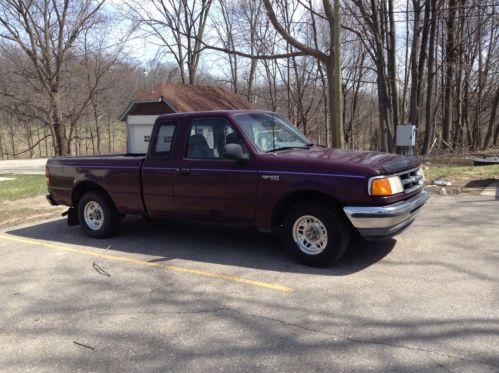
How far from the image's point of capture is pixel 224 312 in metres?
4.15

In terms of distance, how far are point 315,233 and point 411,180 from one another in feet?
4.42

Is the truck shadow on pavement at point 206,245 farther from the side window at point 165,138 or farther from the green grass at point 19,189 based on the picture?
the green grass at point 19,189

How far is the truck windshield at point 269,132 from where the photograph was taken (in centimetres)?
573

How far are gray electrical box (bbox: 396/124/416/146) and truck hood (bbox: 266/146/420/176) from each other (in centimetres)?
972

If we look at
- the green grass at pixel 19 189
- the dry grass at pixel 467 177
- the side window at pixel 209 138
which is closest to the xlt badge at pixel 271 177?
the side window at pixel 209 138

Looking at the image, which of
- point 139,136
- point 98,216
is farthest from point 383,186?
point 139,136

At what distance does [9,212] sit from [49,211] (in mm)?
892

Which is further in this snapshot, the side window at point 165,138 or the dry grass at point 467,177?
the dry grass at point 467,177

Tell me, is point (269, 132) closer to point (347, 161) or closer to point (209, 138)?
point (209, 138)

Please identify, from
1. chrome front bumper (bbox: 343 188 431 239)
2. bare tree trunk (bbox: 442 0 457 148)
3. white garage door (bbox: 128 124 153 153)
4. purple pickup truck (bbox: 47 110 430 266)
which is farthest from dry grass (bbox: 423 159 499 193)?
white garage door (bbox: 128 124 153 153)

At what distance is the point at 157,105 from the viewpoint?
23453mm

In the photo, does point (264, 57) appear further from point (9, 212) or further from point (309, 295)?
point (309, 295)

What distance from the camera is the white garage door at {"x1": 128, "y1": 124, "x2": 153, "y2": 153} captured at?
79.6 feet

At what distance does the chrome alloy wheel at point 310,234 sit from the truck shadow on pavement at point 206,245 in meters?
0.23
